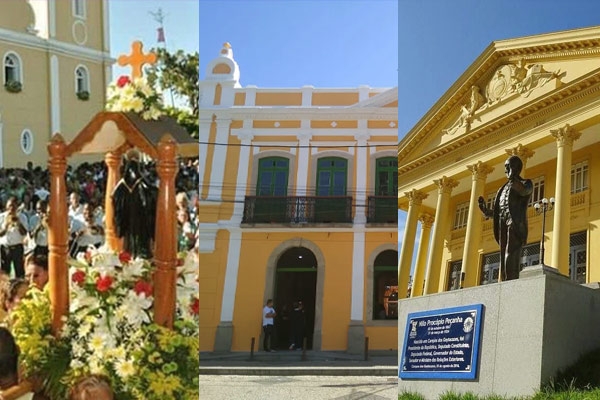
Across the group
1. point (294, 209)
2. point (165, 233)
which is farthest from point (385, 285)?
point (165, 233)

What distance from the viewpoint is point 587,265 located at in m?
11.1

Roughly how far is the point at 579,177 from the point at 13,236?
31.8ft

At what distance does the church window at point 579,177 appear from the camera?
1222 centimetres

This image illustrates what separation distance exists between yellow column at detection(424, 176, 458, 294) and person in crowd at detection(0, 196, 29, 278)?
29.1ft

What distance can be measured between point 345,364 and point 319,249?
569 millimetres

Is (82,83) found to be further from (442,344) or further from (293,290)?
(442,344)

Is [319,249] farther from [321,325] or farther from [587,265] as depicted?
[587,265]

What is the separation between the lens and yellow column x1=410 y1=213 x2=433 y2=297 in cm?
1298

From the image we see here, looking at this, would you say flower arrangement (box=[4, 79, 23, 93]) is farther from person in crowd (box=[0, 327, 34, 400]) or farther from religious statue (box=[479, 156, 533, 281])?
religious statue (box=[479, 156, 533, 281])

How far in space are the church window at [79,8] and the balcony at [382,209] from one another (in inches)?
64.6

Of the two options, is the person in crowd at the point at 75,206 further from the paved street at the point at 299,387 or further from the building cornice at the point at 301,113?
the paved street at the point at 299,387

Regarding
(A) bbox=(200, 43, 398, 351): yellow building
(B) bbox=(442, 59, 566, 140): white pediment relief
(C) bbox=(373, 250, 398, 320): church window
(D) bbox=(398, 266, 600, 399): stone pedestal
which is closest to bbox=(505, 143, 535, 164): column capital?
(B) bbox=(442, 59, 566, 140): white pediment relief

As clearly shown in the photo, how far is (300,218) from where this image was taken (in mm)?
4250

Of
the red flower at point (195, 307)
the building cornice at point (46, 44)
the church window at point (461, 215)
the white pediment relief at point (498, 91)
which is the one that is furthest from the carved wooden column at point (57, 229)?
the church window at point (461, 215)
